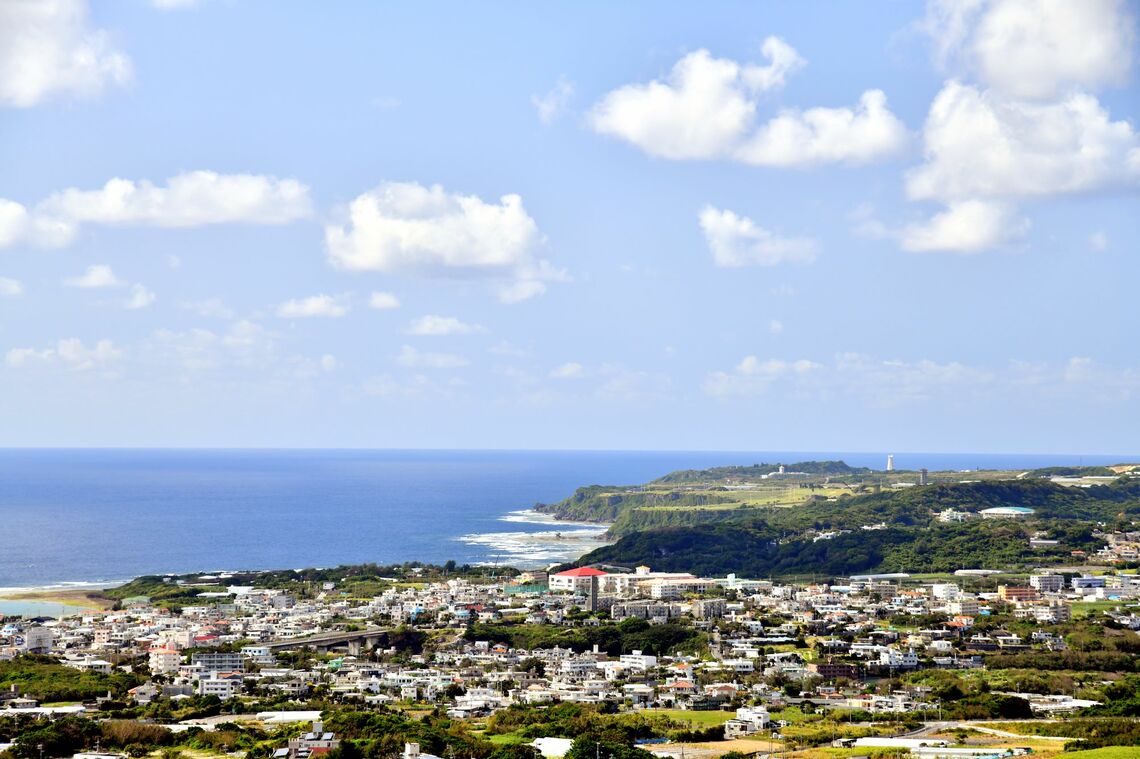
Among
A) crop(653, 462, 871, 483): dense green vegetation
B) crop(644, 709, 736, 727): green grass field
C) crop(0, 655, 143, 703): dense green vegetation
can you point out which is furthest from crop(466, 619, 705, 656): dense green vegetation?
crop(653, 462, 871, 483): dense green vegetation

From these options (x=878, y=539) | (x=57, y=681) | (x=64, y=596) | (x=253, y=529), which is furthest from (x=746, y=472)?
(x=57, y=681)

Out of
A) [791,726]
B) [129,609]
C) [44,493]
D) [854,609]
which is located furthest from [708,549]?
[44,493]

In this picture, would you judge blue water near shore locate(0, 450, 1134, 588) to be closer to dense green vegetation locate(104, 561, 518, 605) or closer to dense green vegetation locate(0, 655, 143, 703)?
dense green vegetation locate(104, 561, 518, 605)

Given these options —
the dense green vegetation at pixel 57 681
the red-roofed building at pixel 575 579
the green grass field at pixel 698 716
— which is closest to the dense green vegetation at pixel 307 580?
the red-roofed building at pixel 575 579

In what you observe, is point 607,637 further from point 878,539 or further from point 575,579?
point 878,539

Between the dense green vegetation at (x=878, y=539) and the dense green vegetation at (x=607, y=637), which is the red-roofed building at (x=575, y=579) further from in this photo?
the dense green vegetation at (x=607, y=637)
